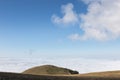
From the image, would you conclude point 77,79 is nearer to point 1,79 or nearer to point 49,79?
point 49,79

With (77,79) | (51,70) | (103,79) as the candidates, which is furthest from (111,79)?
(51,70)

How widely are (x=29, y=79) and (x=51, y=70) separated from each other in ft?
228

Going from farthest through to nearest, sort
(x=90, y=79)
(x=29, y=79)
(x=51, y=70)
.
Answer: (x=51, y=70), (x=90, y=79), (x=29, y=79)

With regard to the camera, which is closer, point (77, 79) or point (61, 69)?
point (77, 79)

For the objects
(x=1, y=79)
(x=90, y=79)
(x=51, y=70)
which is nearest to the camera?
(x=1, y=79)

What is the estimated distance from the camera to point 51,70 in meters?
114

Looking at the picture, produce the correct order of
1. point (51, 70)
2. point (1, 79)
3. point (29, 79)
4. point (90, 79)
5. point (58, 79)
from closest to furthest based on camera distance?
point (1, 79) < point (29, 79) < point (58, 79) < point (90, 79) < point (51, 70)

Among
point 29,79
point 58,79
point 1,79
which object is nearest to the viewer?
point 1,79

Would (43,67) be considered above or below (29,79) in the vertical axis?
above

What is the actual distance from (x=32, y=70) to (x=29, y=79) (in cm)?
7066

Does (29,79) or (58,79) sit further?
(58,79)

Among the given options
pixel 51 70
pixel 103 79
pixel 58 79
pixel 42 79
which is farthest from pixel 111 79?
pixel 51 70

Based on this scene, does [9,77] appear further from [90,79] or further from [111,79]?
[111,79]

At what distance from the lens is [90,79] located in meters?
52.4
